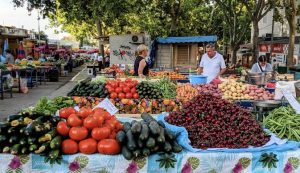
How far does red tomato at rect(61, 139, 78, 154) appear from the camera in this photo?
363 centimetres

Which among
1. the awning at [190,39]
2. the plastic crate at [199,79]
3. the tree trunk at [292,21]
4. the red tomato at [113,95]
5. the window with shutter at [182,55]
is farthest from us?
the window with shutter at [182,55]

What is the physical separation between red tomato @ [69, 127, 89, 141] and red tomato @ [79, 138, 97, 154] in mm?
51

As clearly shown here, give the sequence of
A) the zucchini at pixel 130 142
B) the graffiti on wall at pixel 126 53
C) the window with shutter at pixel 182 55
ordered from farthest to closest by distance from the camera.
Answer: the graffiti on wall at pixel 126 53 < the window with shutter at pixel 182 55 < the zucchini at pixel 130 142

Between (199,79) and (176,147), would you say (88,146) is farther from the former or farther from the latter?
(199,79)

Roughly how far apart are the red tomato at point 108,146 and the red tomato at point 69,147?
251 millimetres

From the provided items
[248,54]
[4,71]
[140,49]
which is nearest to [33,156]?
[140,49]

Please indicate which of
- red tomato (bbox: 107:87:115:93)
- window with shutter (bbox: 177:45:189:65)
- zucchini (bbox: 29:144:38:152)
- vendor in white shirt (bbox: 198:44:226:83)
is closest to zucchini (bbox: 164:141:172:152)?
zucchini (bbox: 29:144:38:152)

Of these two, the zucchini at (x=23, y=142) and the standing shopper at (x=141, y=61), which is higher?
the standing shopper at (x=141, y=61)

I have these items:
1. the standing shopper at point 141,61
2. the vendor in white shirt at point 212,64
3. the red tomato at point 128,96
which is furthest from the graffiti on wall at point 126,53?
the red tomato at point 128,96

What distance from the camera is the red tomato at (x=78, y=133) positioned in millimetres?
3666

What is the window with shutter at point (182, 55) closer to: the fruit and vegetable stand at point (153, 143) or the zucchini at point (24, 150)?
the fruit and vegetable stand at point (153, 143)

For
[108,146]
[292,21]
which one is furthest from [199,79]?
[292,21]

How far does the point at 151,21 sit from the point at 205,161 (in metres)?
31.1

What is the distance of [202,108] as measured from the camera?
438 centimetres
